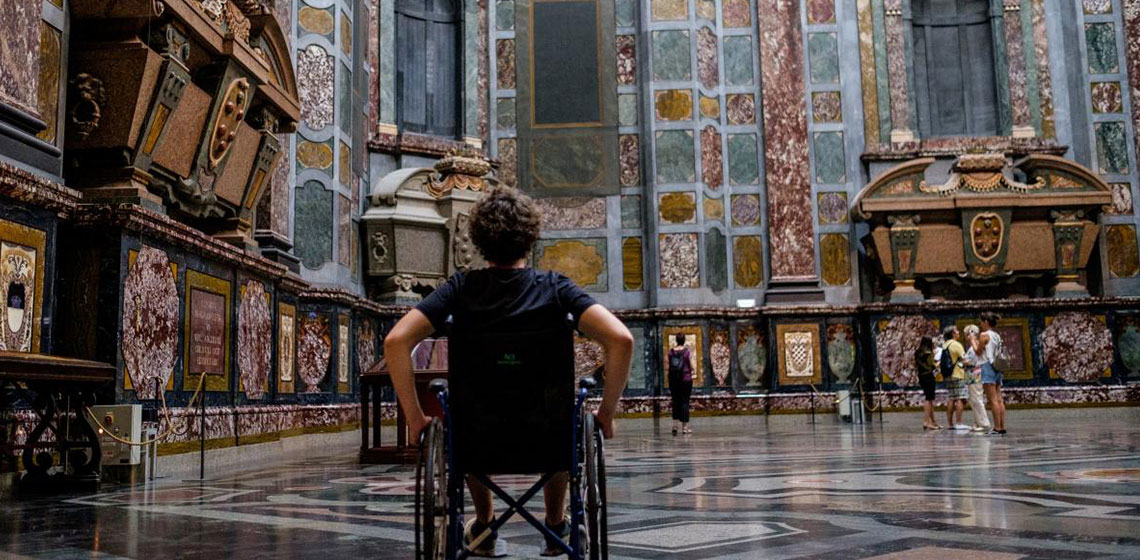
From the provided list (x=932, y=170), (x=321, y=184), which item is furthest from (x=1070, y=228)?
(x=321, y=184)

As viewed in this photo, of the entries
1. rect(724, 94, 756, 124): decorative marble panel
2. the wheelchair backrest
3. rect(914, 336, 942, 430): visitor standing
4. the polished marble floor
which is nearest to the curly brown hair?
the wheelchair backrest

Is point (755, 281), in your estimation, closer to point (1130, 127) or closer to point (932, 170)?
point (932, 170)

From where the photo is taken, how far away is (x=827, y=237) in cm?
1661

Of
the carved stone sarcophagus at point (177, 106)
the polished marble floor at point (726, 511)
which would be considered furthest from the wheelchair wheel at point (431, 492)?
the carved stone sarcophagus at point (177, 106)

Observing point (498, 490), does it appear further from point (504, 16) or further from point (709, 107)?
point (504, 16)

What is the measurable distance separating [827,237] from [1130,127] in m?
5.41

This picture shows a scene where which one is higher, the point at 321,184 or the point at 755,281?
the point at 321,184

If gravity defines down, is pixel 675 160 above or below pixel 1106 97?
below

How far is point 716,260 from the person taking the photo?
651 inches

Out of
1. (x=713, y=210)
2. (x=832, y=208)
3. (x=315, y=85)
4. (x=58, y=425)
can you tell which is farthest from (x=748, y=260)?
(x=58, y=425)

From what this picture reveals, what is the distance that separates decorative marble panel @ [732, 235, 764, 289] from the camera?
16.6m

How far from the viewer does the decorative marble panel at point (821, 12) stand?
16.9 metres

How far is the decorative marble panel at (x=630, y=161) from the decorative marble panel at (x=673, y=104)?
2.30 ft

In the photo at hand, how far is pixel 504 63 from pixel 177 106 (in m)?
9.95
